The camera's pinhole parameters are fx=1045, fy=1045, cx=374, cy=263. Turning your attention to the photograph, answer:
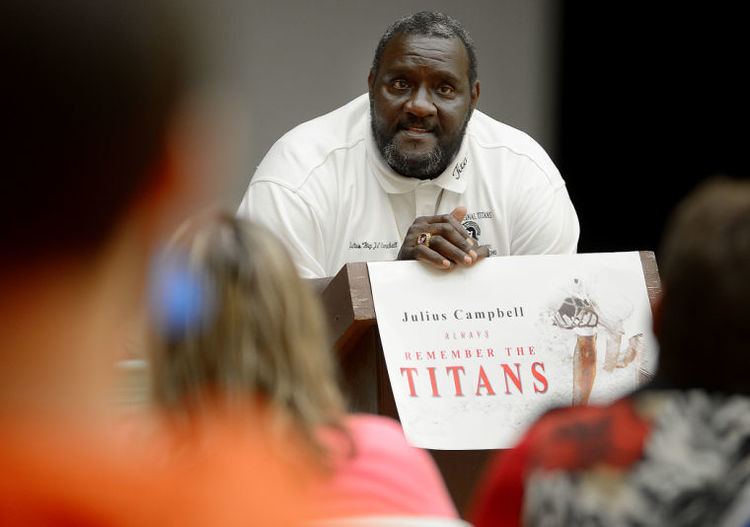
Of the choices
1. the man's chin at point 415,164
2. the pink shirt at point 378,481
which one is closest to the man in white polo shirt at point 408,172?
the man's chin at point 415,164

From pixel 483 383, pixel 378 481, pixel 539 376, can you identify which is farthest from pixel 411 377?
pixel 378 481

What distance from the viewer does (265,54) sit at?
416cm

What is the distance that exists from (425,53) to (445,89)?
131 mm

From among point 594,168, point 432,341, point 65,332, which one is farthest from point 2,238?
point 594,168

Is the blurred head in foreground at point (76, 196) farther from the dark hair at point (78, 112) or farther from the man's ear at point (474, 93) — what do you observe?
the man's ear at point (474, 93)

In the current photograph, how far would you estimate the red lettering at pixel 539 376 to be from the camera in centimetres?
238

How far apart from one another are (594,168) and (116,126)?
169 inches

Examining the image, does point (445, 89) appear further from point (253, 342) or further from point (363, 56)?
point (253, 342)

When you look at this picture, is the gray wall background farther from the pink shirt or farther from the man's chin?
the pink shirt

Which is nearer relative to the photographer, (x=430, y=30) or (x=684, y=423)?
(x=684, y=423)

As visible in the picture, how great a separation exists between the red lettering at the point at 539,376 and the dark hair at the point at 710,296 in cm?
135

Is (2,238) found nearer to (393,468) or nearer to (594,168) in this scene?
(393,468)

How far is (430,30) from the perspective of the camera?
340 centimetres

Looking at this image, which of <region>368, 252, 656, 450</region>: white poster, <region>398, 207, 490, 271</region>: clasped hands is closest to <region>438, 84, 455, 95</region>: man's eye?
<region>398, 207, 490, 271</region>: clasped hands
